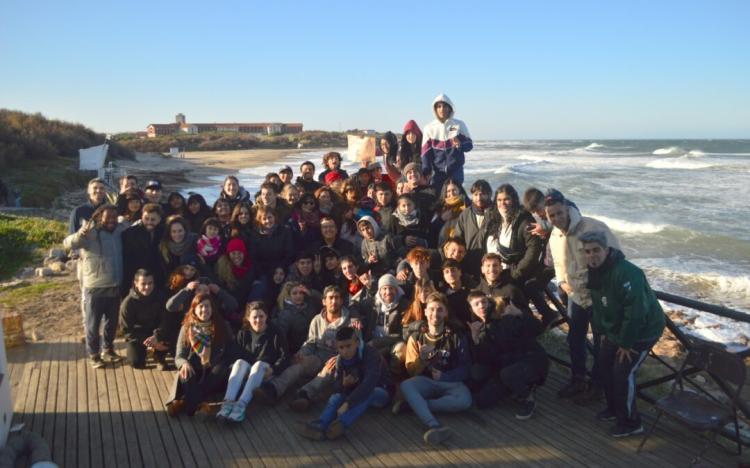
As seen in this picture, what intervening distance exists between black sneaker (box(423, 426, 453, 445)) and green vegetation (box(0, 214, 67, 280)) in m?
10.1

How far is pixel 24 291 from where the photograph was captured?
31.8ft

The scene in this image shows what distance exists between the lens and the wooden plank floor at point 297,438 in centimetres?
407

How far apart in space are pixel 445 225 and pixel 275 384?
265cm

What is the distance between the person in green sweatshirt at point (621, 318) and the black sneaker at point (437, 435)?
4.41ft

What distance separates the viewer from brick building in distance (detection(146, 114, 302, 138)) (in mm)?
108438

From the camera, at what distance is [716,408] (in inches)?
161

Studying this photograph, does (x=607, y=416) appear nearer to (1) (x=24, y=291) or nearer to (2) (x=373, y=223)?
(2) (x=373, y=223)

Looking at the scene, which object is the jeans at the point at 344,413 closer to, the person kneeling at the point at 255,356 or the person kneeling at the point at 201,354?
the person kneeling at the point at 255,356

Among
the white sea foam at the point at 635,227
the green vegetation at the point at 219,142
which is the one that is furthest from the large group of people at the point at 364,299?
the green vegetation at the point at 219,142

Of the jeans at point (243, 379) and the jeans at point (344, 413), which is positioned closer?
the jeans at point (344, 413)

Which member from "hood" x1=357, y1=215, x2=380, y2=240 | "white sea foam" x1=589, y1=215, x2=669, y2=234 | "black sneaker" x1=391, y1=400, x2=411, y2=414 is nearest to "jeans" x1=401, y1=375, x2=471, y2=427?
"black sneaker" x1=391, y1=400, x2=411, y2=414

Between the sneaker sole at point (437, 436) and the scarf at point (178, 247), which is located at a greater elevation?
the scarf at point (178, 247)

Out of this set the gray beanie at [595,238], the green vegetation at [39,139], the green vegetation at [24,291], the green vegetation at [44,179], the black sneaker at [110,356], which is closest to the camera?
the gray beanie at [595,238]

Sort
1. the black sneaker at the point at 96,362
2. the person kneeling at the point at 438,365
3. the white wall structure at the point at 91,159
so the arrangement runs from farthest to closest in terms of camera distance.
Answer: the white wall structure at the point at 91,159, the black sneaker at the point at 96,362, the person kneeling at the point at 438,365
